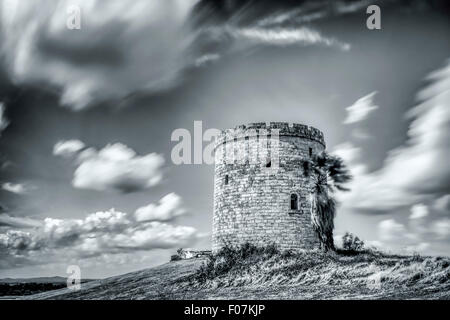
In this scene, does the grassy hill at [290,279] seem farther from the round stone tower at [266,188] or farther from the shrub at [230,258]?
the round stone tower at [266,188]

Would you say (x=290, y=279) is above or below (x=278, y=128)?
below

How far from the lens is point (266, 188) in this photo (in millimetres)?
23328

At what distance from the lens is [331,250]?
22.1m

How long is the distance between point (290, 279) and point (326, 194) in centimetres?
650

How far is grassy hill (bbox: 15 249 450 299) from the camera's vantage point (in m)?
13.8

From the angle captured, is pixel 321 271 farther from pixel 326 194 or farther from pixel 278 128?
pixel 278 128

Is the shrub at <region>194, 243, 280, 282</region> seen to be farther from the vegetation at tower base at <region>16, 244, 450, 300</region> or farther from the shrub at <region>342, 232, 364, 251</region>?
the shrub at <region>342, 232, 364, 251</region>

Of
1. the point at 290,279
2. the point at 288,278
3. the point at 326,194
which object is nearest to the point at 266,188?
the point at 326,194

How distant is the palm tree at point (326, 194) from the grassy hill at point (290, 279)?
1.25 m

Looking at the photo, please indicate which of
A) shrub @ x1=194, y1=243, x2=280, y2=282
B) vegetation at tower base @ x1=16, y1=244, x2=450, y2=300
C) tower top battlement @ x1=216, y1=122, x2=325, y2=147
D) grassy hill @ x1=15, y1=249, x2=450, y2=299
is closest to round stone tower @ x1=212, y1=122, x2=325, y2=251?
tower top battlement @ x1=216, y1=122, x2=325, y2=147

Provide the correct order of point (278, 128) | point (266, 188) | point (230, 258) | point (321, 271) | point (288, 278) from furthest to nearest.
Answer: point (278, 128) → point (266, 188) → point (230, 258) → point (288, 278) → point (321, 271)
